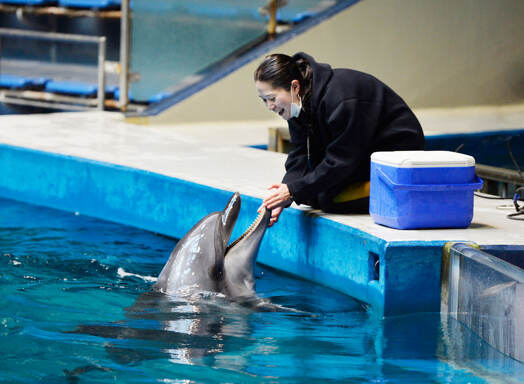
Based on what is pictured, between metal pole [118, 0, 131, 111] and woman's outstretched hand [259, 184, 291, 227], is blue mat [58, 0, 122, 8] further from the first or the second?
woman's outstretched hand [259, 184, 291, 227]

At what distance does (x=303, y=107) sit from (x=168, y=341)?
1.46 meters

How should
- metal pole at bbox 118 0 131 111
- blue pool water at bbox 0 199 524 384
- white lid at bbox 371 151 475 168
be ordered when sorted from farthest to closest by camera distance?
metal pole at bbox 118 0 131 111 < white lid at bbox 371 151 475 168 < blue pool water at bbox 0 199 524 384

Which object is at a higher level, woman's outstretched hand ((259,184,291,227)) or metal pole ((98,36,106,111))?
metal pole ((98,36,106,111))

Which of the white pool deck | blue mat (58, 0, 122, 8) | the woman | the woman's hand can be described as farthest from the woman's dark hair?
blue mat (58, 0, 122, 8)

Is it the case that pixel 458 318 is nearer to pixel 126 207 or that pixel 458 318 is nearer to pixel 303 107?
pixel 303 107

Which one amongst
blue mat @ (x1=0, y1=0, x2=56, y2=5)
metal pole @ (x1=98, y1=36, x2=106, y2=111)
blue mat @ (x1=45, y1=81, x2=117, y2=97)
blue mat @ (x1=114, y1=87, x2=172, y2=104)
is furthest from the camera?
blue mat @ (x1=0, y1=0, x2=56, y2=5)

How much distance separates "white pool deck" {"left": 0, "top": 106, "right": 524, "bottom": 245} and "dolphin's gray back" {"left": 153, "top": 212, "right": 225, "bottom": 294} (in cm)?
71

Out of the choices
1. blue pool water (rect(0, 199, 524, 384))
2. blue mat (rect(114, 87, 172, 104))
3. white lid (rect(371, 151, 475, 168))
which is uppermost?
blue mat (rect(114, 87, 172, 104))

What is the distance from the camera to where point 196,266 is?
441 centimetres

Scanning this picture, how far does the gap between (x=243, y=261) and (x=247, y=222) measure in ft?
3.24

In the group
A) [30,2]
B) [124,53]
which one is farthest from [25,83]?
[124,53]

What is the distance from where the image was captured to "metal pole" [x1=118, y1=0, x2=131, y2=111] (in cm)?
923

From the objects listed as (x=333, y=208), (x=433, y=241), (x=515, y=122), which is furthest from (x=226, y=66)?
(x=433, y=241)

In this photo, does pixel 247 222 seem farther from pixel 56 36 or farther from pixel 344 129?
pixel 56 36
